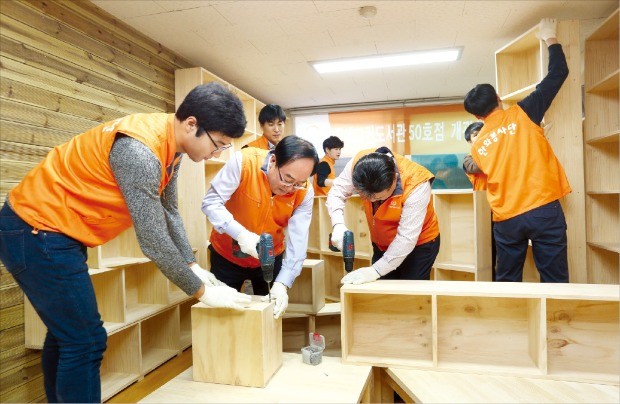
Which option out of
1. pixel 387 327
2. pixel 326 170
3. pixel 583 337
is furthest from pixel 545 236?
pixel 326 170

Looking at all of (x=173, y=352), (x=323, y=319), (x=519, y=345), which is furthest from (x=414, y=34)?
(x=173, y=352)

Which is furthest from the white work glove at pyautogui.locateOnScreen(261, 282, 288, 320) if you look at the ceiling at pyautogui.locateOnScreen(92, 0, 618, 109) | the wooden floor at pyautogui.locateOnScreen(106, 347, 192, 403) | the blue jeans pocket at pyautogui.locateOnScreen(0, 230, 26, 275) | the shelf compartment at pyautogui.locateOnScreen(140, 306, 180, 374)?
the ceiling at pyautogui.locateOnScreen(92, 0, 618, 109)

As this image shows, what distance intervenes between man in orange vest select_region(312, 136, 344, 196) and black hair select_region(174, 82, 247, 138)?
3102 mm

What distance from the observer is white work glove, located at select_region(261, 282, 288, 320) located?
1.64m

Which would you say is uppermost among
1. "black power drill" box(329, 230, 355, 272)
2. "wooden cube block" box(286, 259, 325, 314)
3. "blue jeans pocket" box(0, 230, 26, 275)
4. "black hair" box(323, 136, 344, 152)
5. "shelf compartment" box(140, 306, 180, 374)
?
"black hair" box(323, 136, 344, 152)

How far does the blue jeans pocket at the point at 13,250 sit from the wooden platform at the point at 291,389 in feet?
1.92

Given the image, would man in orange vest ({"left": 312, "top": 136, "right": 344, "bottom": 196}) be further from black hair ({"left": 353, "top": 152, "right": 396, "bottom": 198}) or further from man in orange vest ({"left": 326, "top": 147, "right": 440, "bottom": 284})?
black hair ({"left": 353, "top": 152, "right": 396, "bottom": 198})

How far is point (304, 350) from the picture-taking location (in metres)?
1.68

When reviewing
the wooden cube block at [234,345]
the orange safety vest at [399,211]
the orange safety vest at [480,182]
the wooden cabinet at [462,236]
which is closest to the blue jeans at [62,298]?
the wooden cube block at [234,345]

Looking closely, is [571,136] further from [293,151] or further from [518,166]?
[293,151]

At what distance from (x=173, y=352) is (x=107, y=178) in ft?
7.91

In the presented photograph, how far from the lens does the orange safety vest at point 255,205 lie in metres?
1.99

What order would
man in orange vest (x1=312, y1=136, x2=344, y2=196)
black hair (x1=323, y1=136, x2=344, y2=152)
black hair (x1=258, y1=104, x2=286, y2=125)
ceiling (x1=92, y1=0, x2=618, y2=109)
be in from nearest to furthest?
1. ceiling (x1=92, y1=0, x2=618, y2=109)
2. black hair (x1=258, y1=104, x2=286, y2=125)
3. man in orange vest (x1=312, y1=136, x2=344, y2=196)
4. black hair (x1=323, y1=136, x2=344, y2=152)

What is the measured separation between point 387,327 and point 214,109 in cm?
117
